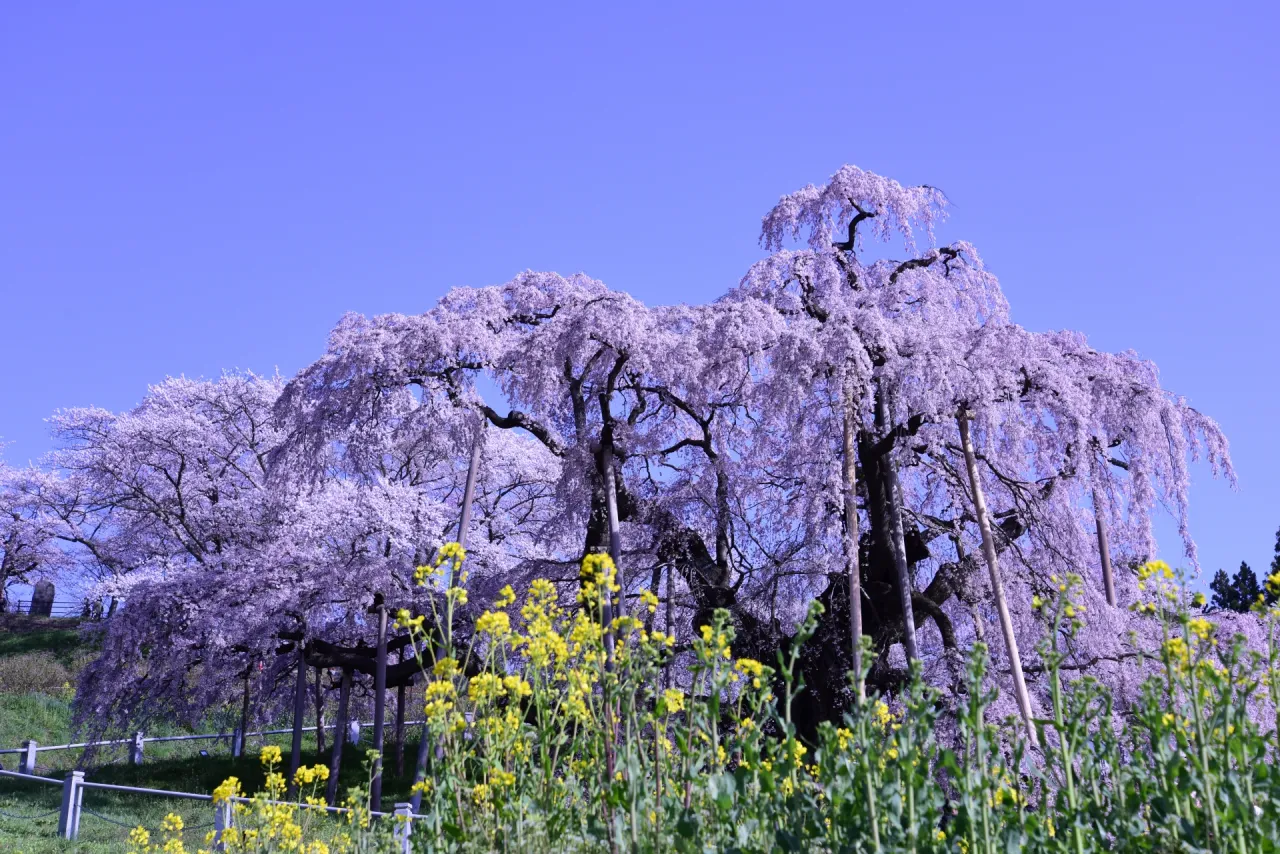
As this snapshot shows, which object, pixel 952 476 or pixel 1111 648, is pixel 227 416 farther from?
pixel 1111 648

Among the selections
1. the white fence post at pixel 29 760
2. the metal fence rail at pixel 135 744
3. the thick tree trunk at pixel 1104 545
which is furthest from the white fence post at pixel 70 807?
the thick tree trunk at pixel 1104 545

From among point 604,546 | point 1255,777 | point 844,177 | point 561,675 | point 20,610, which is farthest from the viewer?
point 20,610

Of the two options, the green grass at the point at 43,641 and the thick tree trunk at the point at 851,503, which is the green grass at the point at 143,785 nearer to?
the thick tree trunk at the point at 851,503

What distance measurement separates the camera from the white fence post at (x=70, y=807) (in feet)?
42.3

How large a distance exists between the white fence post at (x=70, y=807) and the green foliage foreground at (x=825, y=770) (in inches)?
456

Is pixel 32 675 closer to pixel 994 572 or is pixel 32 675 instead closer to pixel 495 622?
pixel 994 572

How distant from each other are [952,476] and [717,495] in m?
3.15

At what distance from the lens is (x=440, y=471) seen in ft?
74.8

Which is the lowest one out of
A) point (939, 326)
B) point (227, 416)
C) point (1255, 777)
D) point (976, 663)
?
point (1255, 777)

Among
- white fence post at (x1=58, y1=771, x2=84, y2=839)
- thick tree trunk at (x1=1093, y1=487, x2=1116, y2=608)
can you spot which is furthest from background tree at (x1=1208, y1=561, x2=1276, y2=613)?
white fence post at (x1=58, y1=771, x2=84, y2=839)

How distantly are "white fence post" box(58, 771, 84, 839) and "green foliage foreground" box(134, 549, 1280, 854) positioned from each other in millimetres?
11587

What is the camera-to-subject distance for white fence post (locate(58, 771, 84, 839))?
12894 millimetres

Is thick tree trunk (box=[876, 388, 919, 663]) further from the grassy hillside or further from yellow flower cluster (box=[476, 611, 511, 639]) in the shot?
yellow flower cluster (box=[476, 611, 511, 639])

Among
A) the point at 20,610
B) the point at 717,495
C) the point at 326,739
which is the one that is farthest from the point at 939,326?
the point at 20,610
